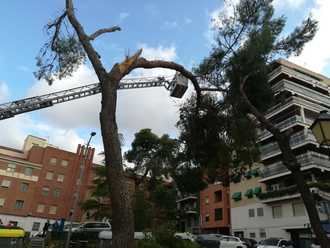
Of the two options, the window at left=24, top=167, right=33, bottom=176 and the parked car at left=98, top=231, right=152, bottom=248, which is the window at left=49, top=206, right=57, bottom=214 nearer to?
the window at left=24, top=167, right=33, bottom=176

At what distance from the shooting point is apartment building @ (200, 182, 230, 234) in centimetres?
4678

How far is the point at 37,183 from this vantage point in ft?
161

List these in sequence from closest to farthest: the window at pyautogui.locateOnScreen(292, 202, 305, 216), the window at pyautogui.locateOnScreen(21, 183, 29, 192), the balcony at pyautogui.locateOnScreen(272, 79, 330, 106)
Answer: the window at pyautogui.locateOnScreen(292, 202, 305, 216) → the balcony at pyautogui.locateOnScreen(272, 79, 330, 106) → the window at pyautogui.locateOnScreen(21, 183, 29, 192)

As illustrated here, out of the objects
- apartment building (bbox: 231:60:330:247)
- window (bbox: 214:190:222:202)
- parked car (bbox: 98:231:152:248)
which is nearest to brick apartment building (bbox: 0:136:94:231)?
window (bbox: 214:190:222:202)

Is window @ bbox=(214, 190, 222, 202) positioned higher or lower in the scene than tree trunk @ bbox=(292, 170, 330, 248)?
higher

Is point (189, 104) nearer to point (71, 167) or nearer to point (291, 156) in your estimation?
point (291, 156)

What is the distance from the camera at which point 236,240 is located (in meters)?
26.0

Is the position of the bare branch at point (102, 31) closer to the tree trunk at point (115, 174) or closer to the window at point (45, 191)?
the tree trunk at point (115, 174)

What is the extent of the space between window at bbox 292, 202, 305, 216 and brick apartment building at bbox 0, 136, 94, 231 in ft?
106

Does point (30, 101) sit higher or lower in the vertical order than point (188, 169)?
higher

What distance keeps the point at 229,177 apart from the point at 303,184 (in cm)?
426

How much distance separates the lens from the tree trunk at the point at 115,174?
13.4 ft

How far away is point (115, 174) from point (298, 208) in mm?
33265

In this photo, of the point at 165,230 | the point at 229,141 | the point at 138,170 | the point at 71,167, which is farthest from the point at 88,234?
the point at 71,167
